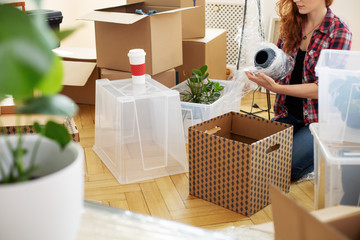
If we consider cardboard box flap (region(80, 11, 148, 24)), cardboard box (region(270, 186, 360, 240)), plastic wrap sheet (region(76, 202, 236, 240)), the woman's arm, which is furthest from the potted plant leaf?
plastic wrap sheet (region(76, 202, 236, 240))

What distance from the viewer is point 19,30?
1.56 ft

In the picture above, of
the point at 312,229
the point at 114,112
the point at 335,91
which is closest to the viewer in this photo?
the point at 312,229

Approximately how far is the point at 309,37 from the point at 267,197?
75 centimetres

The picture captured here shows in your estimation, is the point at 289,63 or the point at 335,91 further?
the point at 289,63

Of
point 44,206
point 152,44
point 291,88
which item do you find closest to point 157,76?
point 152,44

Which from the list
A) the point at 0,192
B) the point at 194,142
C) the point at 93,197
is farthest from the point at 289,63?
the point at 0,192

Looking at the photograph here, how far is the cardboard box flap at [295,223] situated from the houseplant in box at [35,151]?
35 centimetres

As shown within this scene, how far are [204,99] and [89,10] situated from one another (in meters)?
1.61

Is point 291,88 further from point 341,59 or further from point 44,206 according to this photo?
point 44,206

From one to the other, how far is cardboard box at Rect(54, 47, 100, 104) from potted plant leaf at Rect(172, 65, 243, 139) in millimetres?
681

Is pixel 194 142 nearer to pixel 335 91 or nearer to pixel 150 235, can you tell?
pixel 335 91

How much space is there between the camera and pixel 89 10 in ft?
→ 11.0

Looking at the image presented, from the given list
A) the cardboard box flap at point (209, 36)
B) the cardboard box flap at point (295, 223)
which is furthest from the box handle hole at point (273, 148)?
the cardboard box flap at point (209, 36)

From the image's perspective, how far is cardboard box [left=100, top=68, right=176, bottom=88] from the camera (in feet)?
7.45
